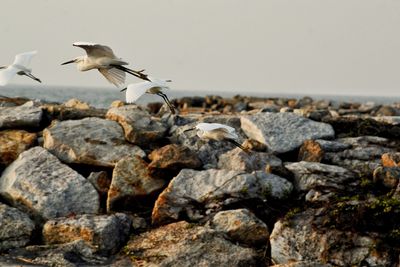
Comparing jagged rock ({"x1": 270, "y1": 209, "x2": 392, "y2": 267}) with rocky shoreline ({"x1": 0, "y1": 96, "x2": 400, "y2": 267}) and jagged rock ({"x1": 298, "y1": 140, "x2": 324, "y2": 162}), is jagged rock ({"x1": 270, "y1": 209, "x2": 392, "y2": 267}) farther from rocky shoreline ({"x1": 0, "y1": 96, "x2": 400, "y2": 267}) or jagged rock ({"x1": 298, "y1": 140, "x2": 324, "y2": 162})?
jagged rock ({"x1": 298, "y1": 140, "x2": 324, "y2": 162})

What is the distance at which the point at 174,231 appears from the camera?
8.21 metres

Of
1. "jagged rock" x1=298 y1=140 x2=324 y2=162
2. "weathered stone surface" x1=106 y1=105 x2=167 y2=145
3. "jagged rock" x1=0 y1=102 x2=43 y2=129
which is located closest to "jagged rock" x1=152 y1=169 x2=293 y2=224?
"jagged rock" x1=298 y1=140 x2=324 y2=162

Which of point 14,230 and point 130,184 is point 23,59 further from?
point 14,230

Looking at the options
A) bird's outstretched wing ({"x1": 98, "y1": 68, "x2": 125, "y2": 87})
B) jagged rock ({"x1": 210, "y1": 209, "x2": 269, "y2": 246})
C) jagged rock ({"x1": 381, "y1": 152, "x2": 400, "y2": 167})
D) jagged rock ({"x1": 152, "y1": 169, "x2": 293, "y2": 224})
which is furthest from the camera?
bird's outstretched wing ({"x1": 98, "y1": 68, "x2": 125, "y2": 87})

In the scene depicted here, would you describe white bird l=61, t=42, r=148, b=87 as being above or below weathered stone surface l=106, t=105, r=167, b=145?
above

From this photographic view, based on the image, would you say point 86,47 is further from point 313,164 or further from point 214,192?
point 313,164

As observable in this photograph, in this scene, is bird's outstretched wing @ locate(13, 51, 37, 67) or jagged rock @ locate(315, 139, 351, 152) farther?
bird's outstretched wing @ locate(13, 51, 37, 67)

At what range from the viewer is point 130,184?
911 centimetres

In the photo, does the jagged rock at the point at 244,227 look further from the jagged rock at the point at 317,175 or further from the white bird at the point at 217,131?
the white bird at the point at 217,131

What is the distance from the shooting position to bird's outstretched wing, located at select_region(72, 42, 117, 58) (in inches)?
352

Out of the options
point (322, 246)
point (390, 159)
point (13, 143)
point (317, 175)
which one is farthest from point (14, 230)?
point (390, 159)

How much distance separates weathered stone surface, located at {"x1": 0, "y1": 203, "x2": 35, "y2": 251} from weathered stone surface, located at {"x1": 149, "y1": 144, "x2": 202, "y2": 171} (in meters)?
1.96

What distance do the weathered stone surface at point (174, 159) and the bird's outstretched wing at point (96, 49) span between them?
166 centimetres

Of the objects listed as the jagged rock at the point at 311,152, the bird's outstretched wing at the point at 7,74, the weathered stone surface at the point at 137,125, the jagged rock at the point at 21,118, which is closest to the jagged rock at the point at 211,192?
the jagged rock at the point at 311,152
